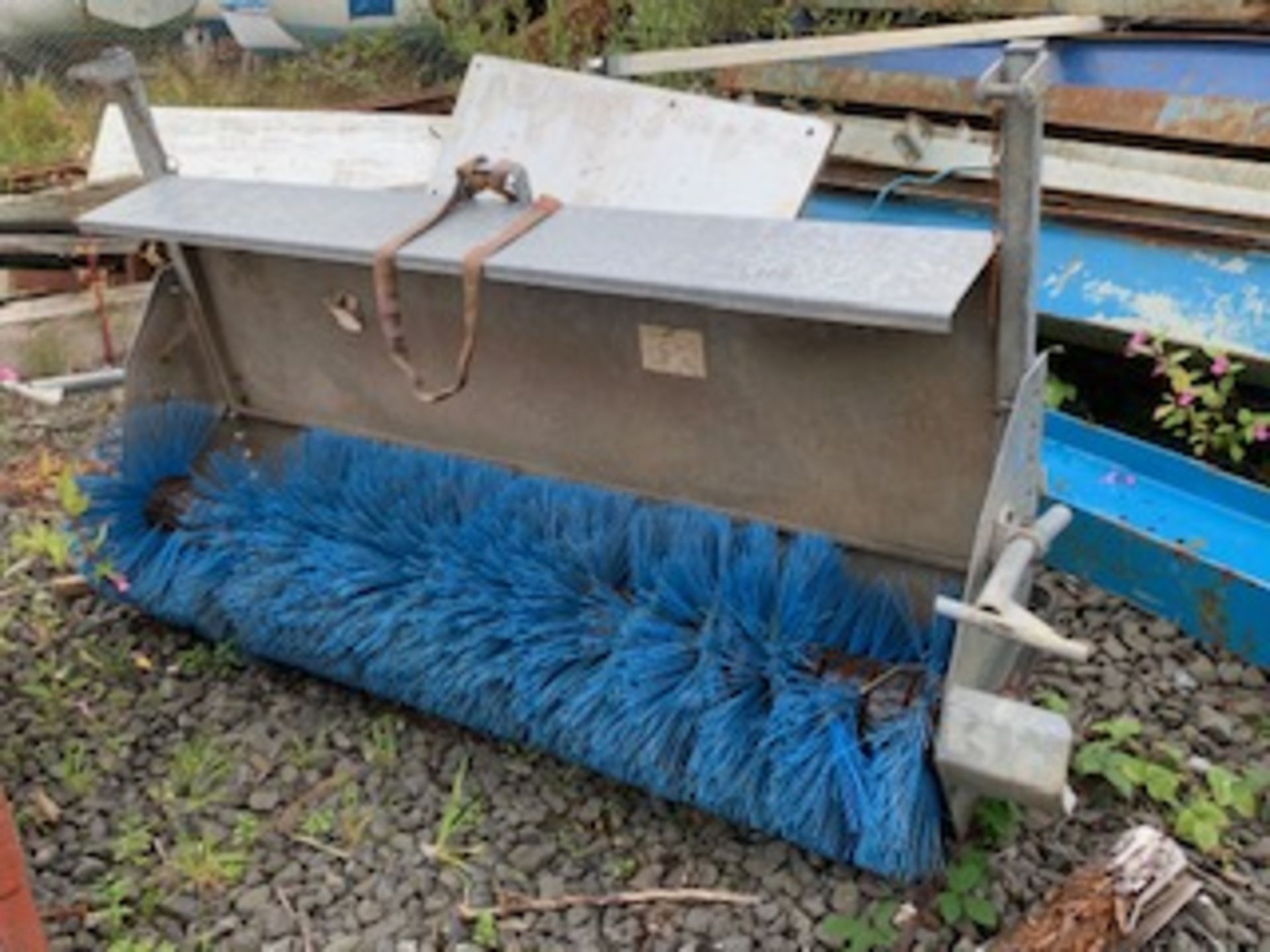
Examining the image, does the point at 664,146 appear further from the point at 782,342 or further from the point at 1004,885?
the point at 1004,885

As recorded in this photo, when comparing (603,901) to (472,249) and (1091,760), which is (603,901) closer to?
(1091,760)

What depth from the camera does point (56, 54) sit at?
6.59 m

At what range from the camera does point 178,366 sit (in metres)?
2.59

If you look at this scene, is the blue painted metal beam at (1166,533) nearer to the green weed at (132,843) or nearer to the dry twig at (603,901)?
the dry twig at (603,901)

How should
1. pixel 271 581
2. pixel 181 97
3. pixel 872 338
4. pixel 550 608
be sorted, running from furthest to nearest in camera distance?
pixel 181 97, pixel 271 581, pixel 550 608, pixel 872 338

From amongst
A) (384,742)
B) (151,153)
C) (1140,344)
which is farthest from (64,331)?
(1140,344)

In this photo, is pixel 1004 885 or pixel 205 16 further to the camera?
pixel 205 16

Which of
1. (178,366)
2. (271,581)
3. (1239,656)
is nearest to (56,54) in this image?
(178,366)

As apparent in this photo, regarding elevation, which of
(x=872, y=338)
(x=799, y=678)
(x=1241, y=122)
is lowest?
(x=799, y=678)

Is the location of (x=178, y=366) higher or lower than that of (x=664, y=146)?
lower

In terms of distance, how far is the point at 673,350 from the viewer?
207cm

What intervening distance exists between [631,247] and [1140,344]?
137 centimetres

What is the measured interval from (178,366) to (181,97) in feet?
11.6

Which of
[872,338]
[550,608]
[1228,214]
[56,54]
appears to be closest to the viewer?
[872,338]
